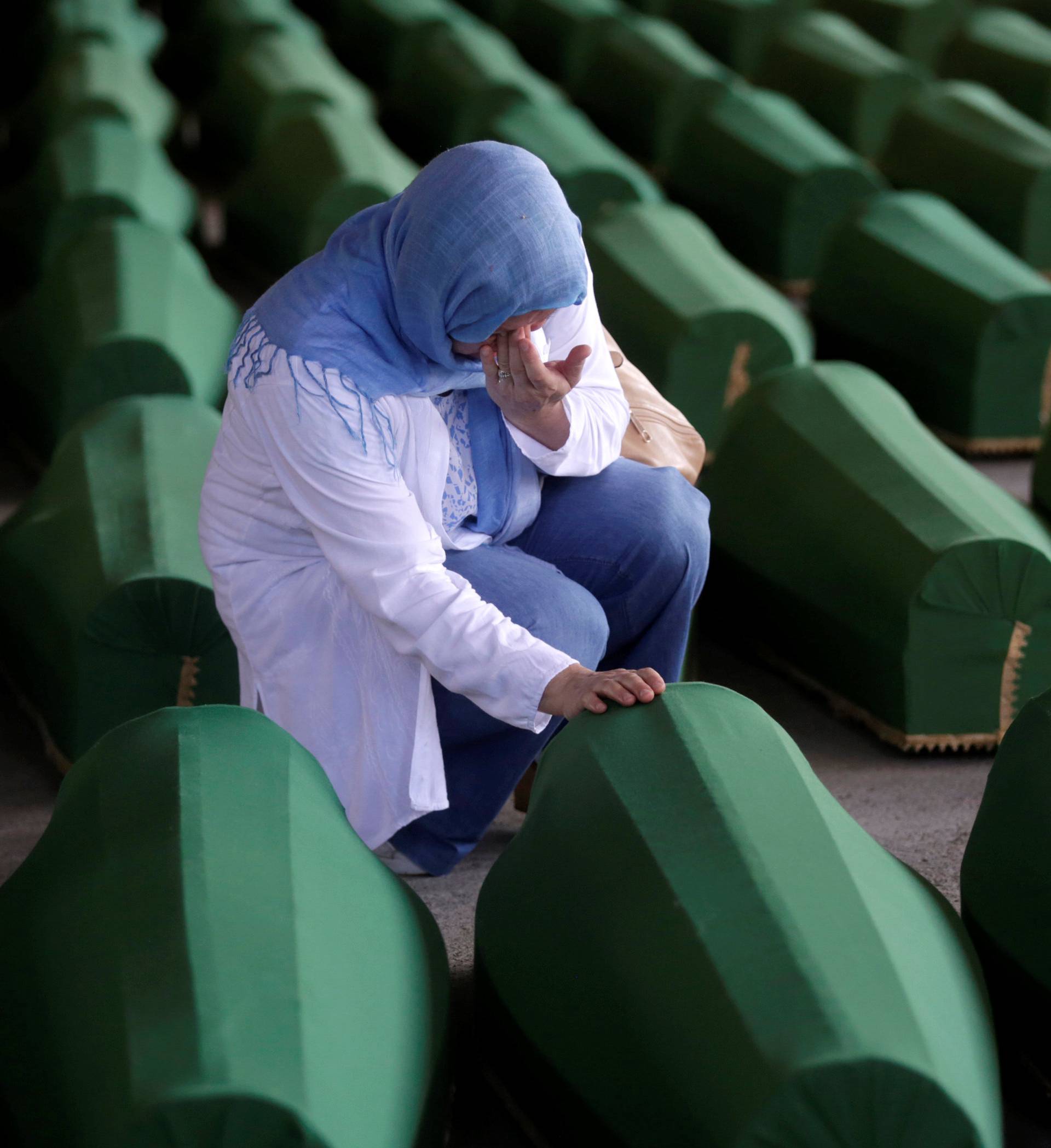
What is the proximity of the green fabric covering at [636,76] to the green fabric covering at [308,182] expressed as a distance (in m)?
0.82

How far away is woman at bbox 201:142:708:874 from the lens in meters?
1.37

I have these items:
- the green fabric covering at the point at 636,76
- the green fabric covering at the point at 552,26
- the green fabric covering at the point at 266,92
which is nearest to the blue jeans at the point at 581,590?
the green fabric covering at the point at 266,92

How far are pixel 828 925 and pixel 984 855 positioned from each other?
1.15 feet

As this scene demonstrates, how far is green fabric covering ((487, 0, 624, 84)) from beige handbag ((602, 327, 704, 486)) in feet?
10.1

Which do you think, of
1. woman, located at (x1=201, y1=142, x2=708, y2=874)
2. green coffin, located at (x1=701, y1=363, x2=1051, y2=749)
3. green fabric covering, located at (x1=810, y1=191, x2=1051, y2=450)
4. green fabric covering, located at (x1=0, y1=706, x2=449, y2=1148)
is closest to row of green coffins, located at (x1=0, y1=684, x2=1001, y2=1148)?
green fabric covering, located at (x1=0, y1=706, x2=449, y2=1148)

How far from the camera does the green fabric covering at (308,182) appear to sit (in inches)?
119

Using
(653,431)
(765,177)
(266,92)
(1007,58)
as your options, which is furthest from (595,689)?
(1007,58)

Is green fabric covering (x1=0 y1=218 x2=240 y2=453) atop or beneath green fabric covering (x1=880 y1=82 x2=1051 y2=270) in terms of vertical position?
beneath

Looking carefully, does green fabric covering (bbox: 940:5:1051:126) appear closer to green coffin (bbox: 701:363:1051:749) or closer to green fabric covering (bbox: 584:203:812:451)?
green fabric covering (bbox: 584:203:812:451)

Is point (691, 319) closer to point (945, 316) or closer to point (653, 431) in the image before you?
point (945, 316)

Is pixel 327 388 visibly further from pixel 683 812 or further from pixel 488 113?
pixel 488 113

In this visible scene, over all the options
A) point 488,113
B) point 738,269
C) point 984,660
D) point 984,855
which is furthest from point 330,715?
point 488,113

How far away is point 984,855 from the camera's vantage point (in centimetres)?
134

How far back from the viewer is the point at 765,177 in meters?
3.42
